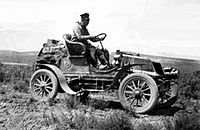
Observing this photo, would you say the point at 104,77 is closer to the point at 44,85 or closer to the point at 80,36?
the point at 80,36

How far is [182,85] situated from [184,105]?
205 inches

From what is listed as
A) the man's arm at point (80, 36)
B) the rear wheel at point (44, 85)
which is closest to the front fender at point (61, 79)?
the rear wheel at point (44, 85)

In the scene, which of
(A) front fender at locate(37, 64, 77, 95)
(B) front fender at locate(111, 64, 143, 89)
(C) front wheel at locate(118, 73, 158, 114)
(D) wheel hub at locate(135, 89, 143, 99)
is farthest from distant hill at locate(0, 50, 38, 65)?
(D) wheel hub at locate(135, 89, 143, 99)

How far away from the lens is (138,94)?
30.8ft

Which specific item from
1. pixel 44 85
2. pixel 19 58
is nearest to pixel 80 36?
pixel 44 85

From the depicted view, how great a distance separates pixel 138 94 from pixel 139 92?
6 cm

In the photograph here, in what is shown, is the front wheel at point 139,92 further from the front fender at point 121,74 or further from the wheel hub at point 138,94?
the front fender at point 121,74

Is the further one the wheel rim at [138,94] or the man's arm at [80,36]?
the man's arm at [80,36]

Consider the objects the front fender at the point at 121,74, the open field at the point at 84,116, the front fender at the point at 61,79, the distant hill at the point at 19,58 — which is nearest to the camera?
the open field at the point at 84,116

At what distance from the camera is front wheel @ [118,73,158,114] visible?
30.0 feet

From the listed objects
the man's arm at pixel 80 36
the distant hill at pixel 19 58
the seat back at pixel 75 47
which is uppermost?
the man's arm at pixel 80 36

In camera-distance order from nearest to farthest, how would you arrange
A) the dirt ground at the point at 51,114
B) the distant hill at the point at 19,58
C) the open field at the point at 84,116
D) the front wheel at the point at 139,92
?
the open field at the point at 84,116, the dirt ground at the point at 51,114, the front wheel at the point at 139,92, the distant hill at the point at 19,58

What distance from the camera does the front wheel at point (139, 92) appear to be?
9156 mm

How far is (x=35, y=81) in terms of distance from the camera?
11.2 m
